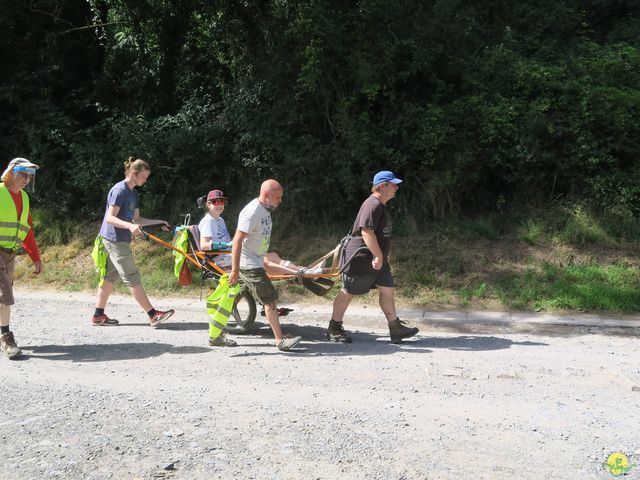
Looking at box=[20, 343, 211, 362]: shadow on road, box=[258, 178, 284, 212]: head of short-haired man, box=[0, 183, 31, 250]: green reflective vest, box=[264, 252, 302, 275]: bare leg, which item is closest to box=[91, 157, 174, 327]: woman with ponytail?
box=[20, 343, 211, 362]: shadow on road

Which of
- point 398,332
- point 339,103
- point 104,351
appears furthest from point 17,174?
point 339,103

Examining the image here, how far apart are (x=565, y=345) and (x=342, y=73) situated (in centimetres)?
650

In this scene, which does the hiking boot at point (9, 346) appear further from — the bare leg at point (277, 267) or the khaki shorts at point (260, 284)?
the bare leg at point (277, 267)

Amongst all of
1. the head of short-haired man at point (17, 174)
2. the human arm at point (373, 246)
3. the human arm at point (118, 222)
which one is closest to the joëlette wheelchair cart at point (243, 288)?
the human arm at point (118, 222)

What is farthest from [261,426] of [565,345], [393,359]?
[565,345]

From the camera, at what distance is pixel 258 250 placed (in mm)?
6641

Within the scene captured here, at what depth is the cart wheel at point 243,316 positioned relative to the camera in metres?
7.39

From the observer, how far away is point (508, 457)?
4.02 meters

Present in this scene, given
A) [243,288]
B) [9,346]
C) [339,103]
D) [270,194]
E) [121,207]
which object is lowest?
[9,346]

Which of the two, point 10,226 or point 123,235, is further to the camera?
point 123,235

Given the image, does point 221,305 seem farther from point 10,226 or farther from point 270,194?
point 10,226

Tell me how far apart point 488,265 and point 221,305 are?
15.6 ft

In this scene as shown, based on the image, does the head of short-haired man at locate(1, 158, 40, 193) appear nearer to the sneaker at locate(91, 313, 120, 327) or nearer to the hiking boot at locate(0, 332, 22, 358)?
the hiking boot at locate(0, 332, 22, 358)

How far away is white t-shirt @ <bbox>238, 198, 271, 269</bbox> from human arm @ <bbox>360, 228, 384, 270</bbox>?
102 centimetres
